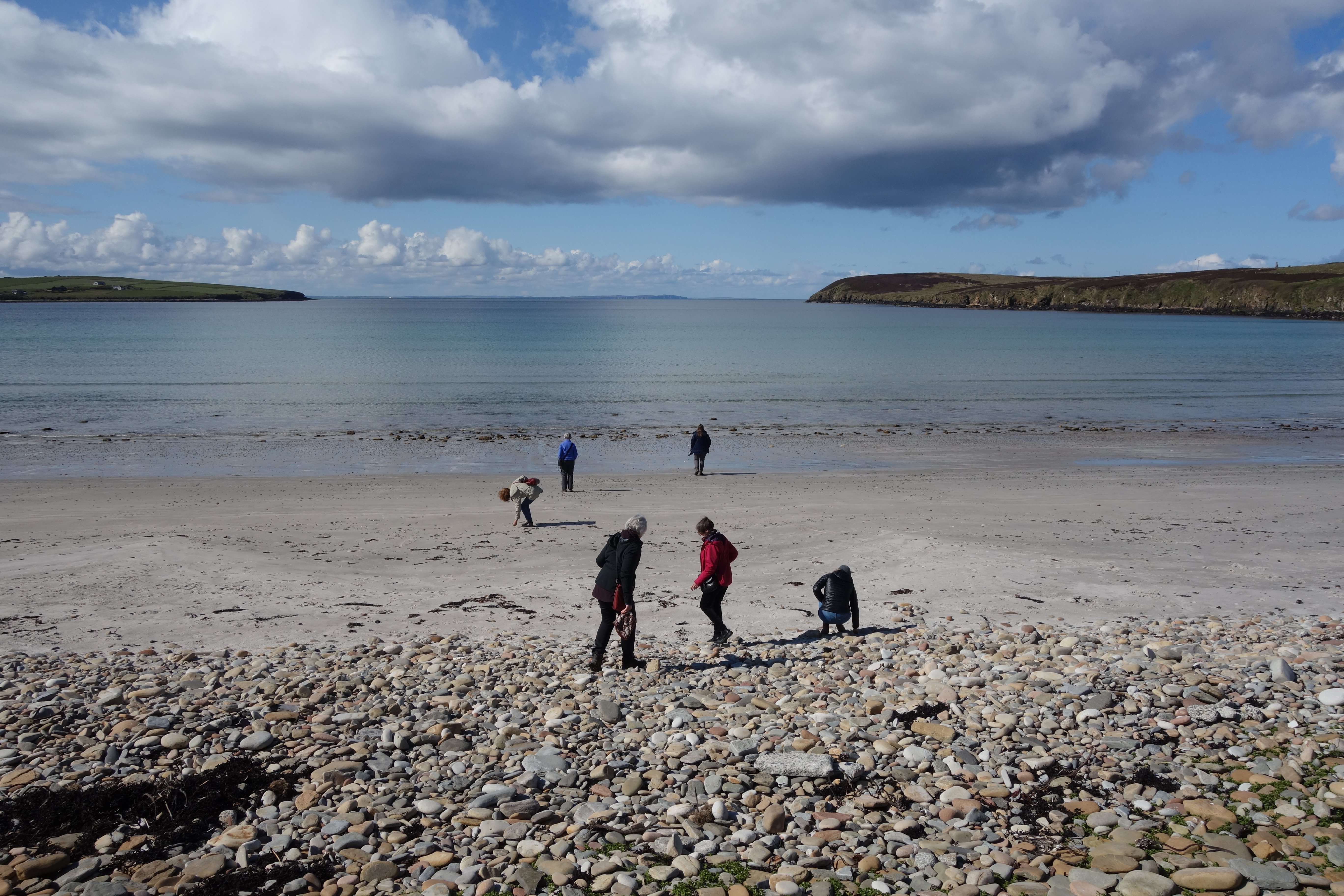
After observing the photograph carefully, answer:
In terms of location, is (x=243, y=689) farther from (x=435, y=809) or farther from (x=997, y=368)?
(x=997, y=368)

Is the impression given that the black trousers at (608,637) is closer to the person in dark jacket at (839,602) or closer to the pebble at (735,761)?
the pebble at (735,761)

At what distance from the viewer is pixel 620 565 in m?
10.4

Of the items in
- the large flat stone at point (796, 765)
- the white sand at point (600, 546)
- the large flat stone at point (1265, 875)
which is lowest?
the white sand at point (600, 546)

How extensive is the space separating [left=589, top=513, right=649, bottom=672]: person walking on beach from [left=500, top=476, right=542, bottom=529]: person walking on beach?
9.19 metres

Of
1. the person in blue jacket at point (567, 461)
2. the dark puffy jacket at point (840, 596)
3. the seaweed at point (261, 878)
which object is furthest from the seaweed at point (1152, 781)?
the person in blue jacket at point (567, 461)

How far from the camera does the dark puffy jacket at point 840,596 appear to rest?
39.5 feet

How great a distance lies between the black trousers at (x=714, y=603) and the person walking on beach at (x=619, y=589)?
128 centimetres

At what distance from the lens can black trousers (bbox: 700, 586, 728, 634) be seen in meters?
11.4

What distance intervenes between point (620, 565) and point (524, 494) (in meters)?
9.80

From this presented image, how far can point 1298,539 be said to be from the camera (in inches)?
734

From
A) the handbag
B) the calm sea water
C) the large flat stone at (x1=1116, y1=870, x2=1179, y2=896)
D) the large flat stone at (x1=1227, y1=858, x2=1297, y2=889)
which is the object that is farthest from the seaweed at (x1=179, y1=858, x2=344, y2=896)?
the calm sea water

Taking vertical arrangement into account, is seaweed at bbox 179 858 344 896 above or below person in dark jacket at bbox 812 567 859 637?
below

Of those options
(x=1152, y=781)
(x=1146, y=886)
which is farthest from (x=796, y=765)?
(x=1152, y=781)

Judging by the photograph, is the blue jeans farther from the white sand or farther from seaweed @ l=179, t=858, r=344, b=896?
seaweed @ l=179, t=858, r=344, b=896
